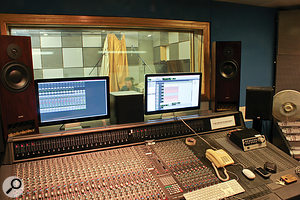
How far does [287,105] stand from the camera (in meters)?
2.55

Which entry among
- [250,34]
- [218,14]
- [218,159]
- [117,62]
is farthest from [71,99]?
[250,34]

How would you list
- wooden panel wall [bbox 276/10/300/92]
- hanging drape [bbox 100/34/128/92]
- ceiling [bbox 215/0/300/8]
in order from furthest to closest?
wooden panel wall [bbox 276/10/300/92] < ceiling [bbox 215/0/300/8] < hanging drape [bbox 100/34/128/92]

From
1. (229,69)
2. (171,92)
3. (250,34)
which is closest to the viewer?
(171,92)

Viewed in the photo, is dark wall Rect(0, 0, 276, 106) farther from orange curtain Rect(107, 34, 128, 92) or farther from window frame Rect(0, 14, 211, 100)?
orange curtain Rect(107, 34, 128, 92)

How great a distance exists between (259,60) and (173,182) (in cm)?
282

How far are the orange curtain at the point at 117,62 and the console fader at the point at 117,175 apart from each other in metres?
1.15

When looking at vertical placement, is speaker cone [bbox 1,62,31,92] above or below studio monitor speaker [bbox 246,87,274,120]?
above

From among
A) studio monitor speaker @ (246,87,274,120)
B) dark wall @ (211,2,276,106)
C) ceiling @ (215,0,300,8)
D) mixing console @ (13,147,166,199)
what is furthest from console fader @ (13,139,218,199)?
ceiling @ (215,0,300,8)

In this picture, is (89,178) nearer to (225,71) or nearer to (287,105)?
(225,71)

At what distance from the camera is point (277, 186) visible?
4.14 feet

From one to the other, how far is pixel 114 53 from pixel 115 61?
0.30ft

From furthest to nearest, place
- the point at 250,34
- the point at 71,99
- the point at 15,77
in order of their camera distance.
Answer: the point at 250,34, the point at 71,99, the point at 15,77

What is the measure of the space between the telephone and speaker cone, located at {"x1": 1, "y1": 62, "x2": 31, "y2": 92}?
1362mm

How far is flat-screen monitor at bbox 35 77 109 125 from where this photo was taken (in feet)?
5.36
